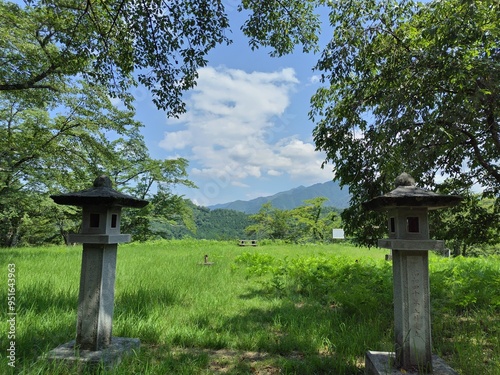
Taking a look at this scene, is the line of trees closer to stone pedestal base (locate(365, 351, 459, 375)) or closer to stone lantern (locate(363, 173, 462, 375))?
stone pedestal base (locate(365, 351, 459, 375))

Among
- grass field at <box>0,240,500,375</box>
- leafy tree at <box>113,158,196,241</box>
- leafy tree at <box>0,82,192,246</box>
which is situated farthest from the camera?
leafy tree at <box>113,158,196,241</box>

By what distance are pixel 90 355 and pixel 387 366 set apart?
3.07 metres

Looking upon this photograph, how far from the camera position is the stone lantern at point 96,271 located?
140 inches

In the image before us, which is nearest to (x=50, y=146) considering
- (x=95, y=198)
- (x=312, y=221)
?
(x=95, y=198)

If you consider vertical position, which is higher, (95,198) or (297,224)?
(297,224)

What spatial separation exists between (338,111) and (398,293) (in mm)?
3462

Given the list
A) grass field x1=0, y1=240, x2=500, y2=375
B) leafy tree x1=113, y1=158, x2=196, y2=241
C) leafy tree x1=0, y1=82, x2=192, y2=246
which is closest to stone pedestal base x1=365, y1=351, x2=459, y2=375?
grass field x1=0, y1=240, x2=500, y2=375

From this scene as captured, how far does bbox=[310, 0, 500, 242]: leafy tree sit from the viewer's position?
12.9 feet

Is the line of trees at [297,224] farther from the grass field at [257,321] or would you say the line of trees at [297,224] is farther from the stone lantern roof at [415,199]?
the stone lantern roof at [415,199]

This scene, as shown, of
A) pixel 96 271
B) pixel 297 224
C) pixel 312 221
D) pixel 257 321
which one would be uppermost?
pixel 312 221

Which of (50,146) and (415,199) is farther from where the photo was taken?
(50,146)

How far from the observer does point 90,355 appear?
3.39 m

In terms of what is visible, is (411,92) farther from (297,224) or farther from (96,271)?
(297,224)

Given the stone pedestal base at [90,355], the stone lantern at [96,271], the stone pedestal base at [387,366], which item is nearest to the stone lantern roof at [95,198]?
the stone lantern at [96,271]
